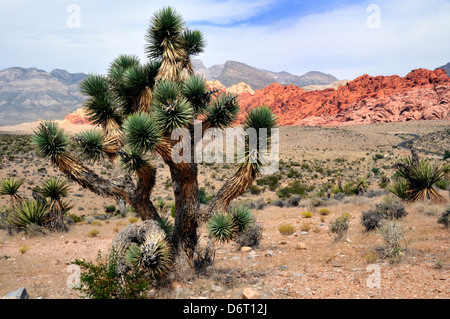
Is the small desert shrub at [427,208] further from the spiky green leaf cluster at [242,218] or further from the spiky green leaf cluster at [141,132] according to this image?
the spiky green leaf cluster at [141,132]

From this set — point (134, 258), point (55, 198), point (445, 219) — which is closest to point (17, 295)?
point (134, 258)

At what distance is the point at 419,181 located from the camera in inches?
480

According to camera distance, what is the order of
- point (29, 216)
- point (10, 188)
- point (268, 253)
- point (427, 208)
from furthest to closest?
point (10, 188) < point (29, 216) < point (427, 208) < point (268, 253)

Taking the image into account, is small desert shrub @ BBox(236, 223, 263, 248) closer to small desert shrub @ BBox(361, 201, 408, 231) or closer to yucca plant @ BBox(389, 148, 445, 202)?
small desert shrub @ BBox(361, 201, 408, 231)

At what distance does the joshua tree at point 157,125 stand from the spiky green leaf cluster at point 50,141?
0.02m

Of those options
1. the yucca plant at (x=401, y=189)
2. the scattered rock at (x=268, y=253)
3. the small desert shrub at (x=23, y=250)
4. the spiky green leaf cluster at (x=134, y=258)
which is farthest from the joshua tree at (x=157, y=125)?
the yucca plant at (x=401, y=189)

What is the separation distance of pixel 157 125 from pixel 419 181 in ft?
37.2

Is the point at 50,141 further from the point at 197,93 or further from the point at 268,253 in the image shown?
the point at 268,253

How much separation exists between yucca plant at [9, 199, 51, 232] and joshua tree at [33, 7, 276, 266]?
23.4ft

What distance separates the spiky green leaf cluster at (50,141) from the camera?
6.36 metres

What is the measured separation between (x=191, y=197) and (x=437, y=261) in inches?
213

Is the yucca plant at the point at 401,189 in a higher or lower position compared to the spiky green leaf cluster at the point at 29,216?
higher

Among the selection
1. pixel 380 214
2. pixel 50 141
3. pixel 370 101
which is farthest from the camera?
pixel 370 101
